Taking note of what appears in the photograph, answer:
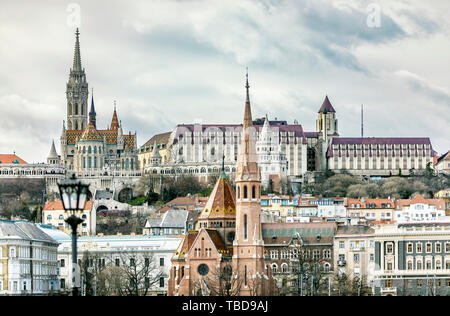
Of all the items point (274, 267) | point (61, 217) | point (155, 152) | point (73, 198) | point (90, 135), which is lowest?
point (274, 267)

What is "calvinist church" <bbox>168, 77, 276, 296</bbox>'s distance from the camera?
8606 centimetres

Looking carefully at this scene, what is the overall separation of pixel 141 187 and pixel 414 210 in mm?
51012

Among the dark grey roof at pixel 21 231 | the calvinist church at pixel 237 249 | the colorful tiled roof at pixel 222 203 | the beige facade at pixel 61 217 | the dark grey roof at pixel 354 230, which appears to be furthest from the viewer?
the beige facade at pixel 61 217

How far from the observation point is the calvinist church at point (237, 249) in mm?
86062

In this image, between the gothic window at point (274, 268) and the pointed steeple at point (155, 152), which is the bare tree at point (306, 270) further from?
the pointed steeple at point (155, 152)

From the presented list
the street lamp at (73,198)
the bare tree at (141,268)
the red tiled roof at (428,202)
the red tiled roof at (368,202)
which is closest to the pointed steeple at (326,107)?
the red tiled roof at (368,202)

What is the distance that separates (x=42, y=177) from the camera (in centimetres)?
17288

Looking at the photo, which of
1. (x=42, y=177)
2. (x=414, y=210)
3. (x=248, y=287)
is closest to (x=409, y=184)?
(x=414, y=210)

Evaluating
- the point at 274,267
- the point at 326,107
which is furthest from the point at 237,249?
the point at 326,107

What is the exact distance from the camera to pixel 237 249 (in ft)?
289

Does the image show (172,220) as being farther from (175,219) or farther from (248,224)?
(248,224)

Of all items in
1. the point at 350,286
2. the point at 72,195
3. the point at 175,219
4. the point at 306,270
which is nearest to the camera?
the point at 72,195

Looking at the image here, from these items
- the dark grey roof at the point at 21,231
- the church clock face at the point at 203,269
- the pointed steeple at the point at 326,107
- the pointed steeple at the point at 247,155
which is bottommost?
the church clock face at the point at 203,269
